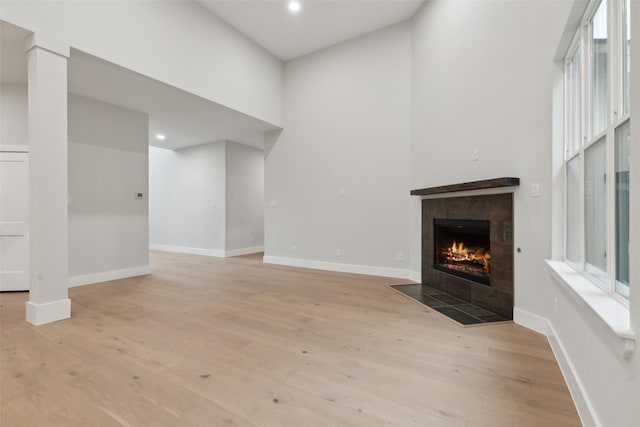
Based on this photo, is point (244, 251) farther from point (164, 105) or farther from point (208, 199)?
point (164, 105)

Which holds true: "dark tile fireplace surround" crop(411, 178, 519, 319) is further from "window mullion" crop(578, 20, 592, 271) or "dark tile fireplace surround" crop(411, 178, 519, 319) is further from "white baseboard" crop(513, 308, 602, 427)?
"window mullion" crop(578, 20, 592, 271)

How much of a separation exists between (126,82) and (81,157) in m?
1.43

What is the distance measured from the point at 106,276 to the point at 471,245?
5232mm

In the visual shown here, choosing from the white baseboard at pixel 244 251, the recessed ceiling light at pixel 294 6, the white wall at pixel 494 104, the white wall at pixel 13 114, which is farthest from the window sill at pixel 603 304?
the white baseboard at pixel 244 251

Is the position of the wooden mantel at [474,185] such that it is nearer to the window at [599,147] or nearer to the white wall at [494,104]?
the white wall at [494,104]

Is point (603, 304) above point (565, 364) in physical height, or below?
above

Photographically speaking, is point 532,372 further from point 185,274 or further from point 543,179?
point 185,274

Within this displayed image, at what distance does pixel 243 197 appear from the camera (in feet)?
24.6

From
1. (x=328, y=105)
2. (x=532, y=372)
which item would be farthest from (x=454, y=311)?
(x=328, y=105)

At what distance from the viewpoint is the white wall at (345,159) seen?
15.3 feet

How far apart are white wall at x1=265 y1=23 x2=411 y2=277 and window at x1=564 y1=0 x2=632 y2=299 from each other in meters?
2.41

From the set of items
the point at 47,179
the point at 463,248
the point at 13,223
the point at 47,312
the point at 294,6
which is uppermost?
the point at 294,6

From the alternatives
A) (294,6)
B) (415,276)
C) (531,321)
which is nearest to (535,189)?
(531,321)

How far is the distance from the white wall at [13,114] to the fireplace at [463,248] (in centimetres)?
573
